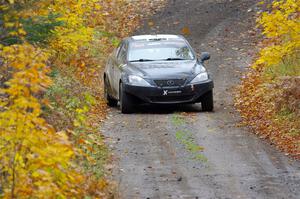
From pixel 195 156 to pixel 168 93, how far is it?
4.36 metres

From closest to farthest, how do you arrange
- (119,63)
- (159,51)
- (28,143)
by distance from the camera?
1. (28,143)
2. (159,51)
3. (119,63)

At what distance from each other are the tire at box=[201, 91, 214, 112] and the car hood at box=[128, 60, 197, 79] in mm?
591

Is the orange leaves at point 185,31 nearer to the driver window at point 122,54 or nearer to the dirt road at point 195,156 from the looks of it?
the dirt road at point 195,156

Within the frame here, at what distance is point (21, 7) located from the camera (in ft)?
40.3

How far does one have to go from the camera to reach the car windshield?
742 inches

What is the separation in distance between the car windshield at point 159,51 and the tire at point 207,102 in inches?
54.2

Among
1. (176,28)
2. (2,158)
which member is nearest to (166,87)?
(2,158)

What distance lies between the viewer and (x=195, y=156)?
13414mm

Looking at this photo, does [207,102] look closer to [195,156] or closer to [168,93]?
[168,93]

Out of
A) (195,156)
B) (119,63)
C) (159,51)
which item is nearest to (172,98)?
(159,51)

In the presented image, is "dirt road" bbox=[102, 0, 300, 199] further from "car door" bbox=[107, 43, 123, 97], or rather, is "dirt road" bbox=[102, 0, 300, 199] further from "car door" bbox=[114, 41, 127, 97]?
"car door" bbox=[114, 41, 127, 97]

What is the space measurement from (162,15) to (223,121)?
661 inches

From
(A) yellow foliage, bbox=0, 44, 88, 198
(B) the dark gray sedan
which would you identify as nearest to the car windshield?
(B) the dark gray sedan

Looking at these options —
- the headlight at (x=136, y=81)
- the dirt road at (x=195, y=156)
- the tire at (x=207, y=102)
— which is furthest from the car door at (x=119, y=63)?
the tire at (x=207, y=102)
